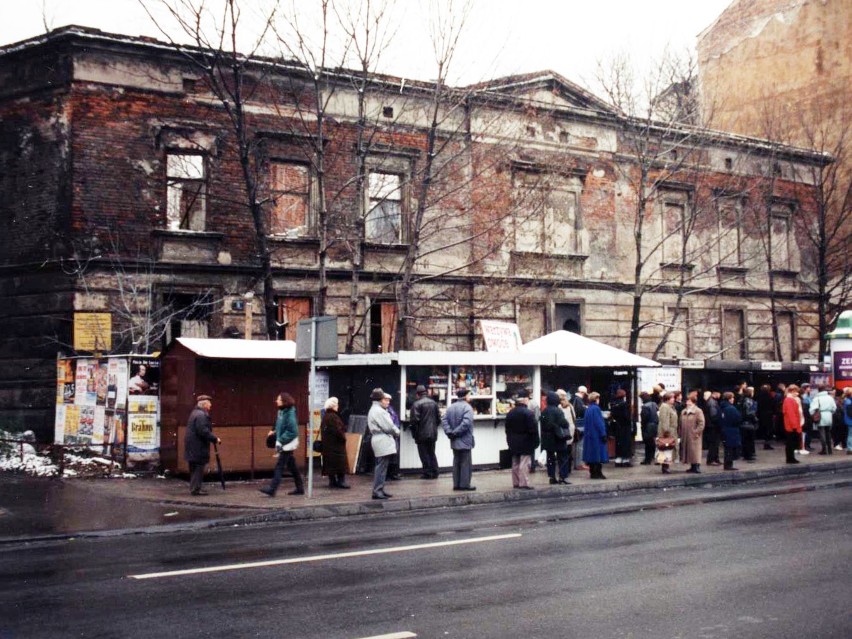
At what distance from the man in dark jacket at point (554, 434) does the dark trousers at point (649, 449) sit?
4.30 m

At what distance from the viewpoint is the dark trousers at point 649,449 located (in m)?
22.3

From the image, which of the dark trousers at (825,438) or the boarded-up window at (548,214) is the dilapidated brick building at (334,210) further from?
the dark trousers at (825,438)

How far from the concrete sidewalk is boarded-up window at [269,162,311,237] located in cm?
835

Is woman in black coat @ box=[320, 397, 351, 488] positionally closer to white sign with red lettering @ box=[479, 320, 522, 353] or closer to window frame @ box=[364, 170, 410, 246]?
white sign with red lettering @ box=[479, 320, 522, 353]

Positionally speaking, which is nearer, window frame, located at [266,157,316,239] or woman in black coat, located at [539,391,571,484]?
woman in black coat, located at [539,391,571,484]

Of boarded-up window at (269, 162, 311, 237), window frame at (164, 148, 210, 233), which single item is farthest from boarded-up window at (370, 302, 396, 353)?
window frame at (164, 148, 210, 233)

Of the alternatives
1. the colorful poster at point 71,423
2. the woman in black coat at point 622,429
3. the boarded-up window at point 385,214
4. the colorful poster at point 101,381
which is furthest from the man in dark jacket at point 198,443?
the boarded-up window at point 385,214

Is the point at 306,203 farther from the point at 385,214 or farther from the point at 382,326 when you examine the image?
the point at 382,326

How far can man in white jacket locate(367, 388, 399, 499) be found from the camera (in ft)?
52.4

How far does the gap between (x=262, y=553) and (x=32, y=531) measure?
3787 millimetres

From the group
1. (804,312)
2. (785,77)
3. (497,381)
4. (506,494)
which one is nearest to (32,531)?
(506,494)

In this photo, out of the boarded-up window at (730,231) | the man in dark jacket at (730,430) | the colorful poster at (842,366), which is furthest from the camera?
the boarded-up window at (730,231)

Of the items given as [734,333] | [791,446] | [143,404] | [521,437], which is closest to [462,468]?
[521,437]

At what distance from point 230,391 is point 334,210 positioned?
847cm
